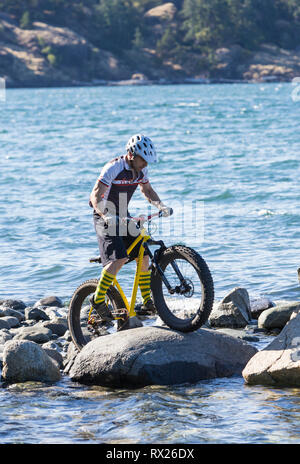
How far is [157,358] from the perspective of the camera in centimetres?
785

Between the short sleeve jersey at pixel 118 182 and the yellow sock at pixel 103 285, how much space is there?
0.69 metres

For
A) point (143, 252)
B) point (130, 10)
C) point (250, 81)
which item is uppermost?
point (130, 10)

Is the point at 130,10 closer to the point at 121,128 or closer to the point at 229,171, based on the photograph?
the point at 121,128

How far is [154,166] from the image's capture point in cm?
3141

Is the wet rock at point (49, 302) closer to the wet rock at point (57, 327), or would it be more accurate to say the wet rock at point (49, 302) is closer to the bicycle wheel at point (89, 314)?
the wet rock at point (57, 327)

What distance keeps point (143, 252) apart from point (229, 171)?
824 inches

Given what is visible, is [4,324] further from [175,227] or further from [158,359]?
[175,227]

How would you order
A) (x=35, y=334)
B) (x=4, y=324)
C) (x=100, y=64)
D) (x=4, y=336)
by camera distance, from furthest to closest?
(x=100, y=64) < (x=4, y=324) < (x=4, y=336) < (x=35, y=334)

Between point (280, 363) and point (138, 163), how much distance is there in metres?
2.53

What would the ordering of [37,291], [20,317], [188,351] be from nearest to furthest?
[188,351] < [20,317] < [37,291]

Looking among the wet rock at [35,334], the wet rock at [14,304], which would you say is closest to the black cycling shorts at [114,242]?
the wet rock at [35,334]

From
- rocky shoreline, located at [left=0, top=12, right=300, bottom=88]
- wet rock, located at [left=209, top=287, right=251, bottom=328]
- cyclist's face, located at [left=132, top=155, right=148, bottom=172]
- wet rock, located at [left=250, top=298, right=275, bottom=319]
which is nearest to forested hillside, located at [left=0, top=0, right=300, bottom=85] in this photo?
rocky shoreline, located at [left=0, top=12, right=300, bottom=88]

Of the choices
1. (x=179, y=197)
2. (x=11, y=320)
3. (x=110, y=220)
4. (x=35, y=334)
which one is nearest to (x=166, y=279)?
(x=110, y=220)
